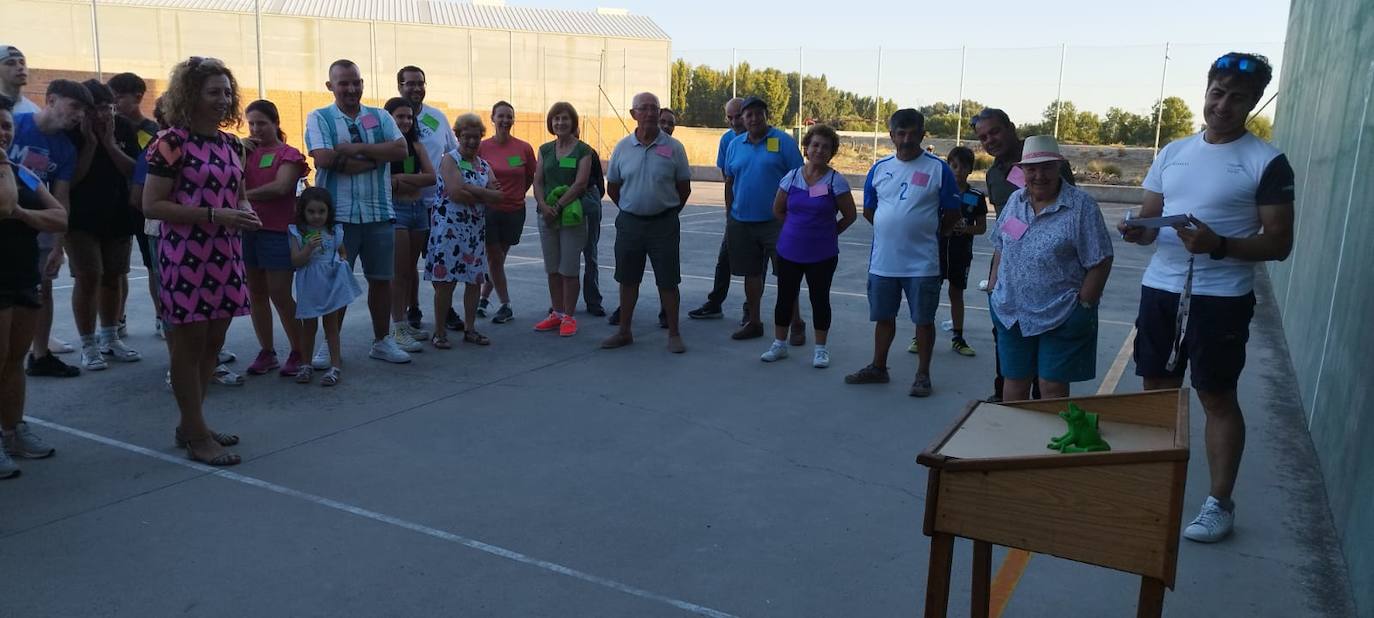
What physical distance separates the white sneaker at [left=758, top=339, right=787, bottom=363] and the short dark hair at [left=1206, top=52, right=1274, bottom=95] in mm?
3688

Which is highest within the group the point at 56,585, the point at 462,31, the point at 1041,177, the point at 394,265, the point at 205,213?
the point at 462,31

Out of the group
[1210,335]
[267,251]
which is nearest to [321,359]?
[267,251]

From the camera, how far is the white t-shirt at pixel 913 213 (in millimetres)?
5922

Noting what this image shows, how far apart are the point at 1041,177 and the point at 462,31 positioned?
36527 mm

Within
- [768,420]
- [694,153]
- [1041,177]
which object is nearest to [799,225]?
[768,420]

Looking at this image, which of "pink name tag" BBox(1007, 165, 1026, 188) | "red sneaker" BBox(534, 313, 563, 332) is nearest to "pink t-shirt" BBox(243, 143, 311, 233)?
"red sneaker" BBox(534, 313, 563, 332)

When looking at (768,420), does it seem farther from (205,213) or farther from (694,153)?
(694,153)

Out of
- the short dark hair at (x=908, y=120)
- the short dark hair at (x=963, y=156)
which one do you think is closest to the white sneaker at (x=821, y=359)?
the short dark hair at (x=908, y=120)

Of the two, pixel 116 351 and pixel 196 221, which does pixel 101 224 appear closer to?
pixel 116 351

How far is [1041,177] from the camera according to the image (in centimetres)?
410

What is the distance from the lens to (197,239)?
437cm

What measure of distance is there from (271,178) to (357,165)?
50 centimetres

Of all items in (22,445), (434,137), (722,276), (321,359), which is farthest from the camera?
(722,276)

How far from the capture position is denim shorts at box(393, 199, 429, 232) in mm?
7020
